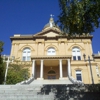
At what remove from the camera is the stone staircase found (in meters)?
8.55

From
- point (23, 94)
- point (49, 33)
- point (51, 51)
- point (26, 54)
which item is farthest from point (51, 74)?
point (23, 94)

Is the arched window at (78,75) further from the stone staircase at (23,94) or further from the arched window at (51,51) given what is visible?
the stone staircase at (23,94)

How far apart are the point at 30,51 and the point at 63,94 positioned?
894 inches

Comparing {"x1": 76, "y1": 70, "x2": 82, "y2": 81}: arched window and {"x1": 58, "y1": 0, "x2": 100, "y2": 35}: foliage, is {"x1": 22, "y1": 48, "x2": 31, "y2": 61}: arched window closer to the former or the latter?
{"x1": 76, "y1": 70, "x2": 82, "y2": 81}: arched window

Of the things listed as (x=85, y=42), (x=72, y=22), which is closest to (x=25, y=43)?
(x=85, y=42)

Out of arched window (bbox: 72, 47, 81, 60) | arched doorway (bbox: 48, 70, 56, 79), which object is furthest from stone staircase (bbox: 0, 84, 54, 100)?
arched window (bbox: 72, 47, 81, 60)

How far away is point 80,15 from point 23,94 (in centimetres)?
616

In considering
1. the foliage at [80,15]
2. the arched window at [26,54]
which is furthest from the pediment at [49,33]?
the foliage at [80,15]

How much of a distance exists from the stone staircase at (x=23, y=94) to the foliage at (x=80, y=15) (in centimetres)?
478

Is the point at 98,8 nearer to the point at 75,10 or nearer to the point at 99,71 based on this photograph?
the point at 75,10

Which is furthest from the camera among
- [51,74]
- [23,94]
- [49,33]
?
[49,33]

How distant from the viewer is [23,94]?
8.92 meters

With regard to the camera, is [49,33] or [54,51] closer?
[54,51]

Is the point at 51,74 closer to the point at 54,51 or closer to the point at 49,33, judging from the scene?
the point at 54,51
